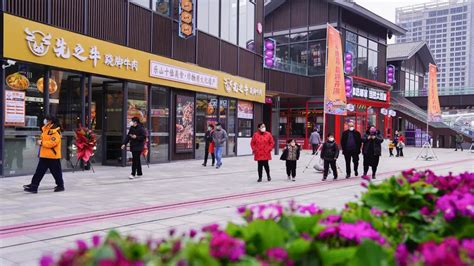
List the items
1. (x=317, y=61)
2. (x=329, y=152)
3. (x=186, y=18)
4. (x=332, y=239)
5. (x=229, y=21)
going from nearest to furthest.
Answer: (x=332, y=239), (x=329, y=152), (x=186, y=18), (x=229, y=21), (x=317, y=61)

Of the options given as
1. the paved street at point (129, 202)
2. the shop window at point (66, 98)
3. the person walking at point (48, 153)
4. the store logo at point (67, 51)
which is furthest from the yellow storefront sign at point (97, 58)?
the paved street at point (129, 202)

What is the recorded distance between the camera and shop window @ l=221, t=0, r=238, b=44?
19812 millimetres

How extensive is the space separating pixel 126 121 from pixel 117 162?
143cm

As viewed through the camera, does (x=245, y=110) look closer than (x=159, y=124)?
No

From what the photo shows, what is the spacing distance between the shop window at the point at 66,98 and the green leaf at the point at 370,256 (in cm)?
1202

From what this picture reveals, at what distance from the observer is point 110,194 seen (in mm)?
9305

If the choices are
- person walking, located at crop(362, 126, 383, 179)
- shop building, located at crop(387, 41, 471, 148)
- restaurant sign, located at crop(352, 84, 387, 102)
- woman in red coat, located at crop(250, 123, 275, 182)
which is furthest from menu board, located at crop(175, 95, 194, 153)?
shop building, located at crop(387, 41, 471, 148)

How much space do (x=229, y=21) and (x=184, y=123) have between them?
548cm

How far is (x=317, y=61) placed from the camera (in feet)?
101

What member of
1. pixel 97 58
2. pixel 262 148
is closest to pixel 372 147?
pixel 262 148

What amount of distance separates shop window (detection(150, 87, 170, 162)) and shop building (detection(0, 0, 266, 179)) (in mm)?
37

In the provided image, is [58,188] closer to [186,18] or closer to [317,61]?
[186,18]

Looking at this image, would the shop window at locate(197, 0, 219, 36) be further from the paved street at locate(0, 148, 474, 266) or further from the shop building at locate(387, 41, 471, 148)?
the shop building at locate(387, 41, 471, 148)

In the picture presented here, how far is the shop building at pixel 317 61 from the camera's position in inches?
1179
